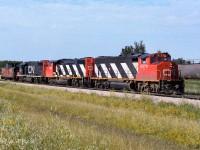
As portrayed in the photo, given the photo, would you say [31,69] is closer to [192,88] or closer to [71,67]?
[71,67]

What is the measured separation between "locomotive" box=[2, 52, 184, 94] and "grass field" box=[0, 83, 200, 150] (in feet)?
19.9

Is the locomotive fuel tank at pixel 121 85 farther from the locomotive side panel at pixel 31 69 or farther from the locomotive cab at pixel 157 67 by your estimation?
the locomotive side panel at pixel 31 69

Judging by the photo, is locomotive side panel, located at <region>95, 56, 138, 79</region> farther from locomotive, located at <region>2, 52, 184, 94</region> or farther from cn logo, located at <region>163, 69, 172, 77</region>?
cn logo, located at <region>163, 69, 172, 77</region>

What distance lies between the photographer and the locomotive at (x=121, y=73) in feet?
90.2

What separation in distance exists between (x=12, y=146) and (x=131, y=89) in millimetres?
24946

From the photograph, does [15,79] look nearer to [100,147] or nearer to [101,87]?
[101,87]

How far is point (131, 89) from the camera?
30531mm

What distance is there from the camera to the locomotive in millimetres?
27483

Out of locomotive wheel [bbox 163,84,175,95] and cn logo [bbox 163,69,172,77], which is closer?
locomotive wheel [bbox 163,84,175,95]

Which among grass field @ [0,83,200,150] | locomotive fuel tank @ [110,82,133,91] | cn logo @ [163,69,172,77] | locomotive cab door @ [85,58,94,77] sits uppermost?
locomotive cab door @ [85,58,94,77]

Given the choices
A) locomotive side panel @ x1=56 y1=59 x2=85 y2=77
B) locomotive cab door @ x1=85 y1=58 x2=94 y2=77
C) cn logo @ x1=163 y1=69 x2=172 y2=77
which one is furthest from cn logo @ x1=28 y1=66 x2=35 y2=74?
cn logo @ x1=163 y1=69 x2=172 y2=77

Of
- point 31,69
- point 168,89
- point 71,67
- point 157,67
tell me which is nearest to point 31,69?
point 31,69

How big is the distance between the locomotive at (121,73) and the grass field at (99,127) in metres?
6.06

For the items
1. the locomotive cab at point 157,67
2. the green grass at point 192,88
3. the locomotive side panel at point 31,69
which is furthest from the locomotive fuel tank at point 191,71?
the locomotive side panel at point 31,69
